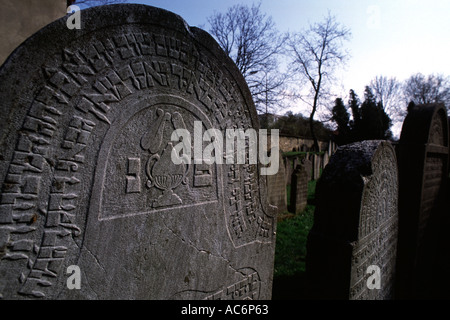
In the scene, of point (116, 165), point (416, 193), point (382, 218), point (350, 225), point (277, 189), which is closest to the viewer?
point (116, 165)

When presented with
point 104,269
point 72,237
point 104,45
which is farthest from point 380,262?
point 104,45

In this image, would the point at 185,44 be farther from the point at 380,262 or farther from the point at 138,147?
the point at 380,262

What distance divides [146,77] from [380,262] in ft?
9.63

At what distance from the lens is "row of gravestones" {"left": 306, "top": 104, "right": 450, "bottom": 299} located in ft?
7.20

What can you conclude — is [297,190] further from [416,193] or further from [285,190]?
[416,193]

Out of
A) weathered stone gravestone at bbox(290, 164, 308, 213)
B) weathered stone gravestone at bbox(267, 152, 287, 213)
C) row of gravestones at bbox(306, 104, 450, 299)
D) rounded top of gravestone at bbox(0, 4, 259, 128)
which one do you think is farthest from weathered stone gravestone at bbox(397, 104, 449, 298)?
rounded top of gravestone at bbox(0, 4, 259, 128)

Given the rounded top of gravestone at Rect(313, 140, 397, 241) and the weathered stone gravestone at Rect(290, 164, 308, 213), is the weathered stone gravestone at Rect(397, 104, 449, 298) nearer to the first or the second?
the rounded top of gravestone at Rect(313, 140, 397, 241)

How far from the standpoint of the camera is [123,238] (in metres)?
1.30

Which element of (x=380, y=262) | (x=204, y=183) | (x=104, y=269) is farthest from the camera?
(x=380, y=262)

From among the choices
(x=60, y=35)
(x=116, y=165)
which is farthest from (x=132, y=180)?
(x=60, y=35)

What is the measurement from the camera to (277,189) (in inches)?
257

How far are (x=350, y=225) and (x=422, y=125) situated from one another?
8.63ft

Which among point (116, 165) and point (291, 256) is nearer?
point (116, 165)

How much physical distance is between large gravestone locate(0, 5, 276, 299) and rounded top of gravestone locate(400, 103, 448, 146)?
3226mm
